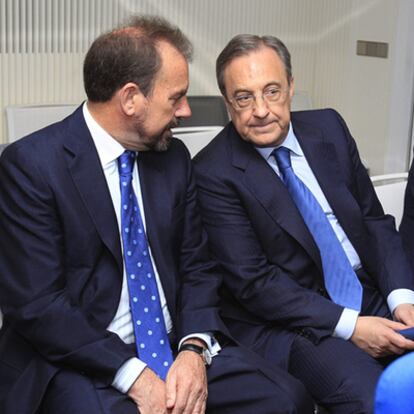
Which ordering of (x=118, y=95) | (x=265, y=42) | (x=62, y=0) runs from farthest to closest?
(x=62, y=0)
(x=265, y=42)
(x=118, y=95)

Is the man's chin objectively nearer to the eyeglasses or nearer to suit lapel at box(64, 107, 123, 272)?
suit lapel at box(64, 107, 123, 272)

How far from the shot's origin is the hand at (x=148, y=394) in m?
2.29

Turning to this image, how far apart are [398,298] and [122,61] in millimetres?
1158

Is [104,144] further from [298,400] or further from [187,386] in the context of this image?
[298,400]

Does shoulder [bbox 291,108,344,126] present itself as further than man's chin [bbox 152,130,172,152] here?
Yes

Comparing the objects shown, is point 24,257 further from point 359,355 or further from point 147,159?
point 359,355

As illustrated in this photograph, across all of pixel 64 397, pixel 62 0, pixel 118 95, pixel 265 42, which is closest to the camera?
pixel 64 397

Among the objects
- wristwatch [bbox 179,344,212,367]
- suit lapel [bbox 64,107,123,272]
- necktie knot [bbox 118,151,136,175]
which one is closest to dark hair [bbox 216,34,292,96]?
necktie knot [bbox 118,151,136,175]

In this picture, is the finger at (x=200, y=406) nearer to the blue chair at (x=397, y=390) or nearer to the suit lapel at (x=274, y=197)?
the suit lapel at (x=274, y=197)

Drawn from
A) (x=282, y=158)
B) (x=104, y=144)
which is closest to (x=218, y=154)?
(x=282, y=158)

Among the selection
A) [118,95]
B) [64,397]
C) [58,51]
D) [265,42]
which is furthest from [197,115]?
[64,397]

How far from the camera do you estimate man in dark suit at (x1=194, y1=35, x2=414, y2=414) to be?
266 centimetres

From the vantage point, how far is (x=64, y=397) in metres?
2.30

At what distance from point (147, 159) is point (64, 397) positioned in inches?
29.2
